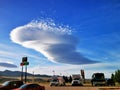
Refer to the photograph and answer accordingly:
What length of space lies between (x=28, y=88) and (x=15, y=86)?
469 cm

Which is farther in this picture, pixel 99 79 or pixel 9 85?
pixel 99 79

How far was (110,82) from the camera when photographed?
6681 centimetres

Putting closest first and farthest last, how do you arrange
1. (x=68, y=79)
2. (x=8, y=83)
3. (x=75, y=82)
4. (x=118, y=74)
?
(x=8, y=83)
(x=75, y=82)
(x=118, y=74)
(x=68, y=79)

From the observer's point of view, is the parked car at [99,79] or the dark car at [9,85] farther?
the parked car at [99,79]

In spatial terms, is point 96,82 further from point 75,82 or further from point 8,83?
point 8,83

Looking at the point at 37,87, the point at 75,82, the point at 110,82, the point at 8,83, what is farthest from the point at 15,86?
the point at 110,82

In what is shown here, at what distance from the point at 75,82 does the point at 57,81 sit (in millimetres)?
5440

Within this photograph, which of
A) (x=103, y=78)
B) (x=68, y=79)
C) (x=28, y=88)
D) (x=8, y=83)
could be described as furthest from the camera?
(x=68, y=79)

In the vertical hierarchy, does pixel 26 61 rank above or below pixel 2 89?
above

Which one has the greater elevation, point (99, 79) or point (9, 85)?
point (99, 79)

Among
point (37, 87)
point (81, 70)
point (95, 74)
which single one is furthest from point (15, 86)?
point (81, 70)

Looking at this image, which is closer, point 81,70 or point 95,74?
point 95,74

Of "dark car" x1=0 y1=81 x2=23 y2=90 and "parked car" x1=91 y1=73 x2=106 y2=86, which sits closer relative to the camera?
"dark car" x1=0 y1=81 x2=23 y2=90

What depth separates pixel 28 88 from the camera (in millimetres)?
32406
